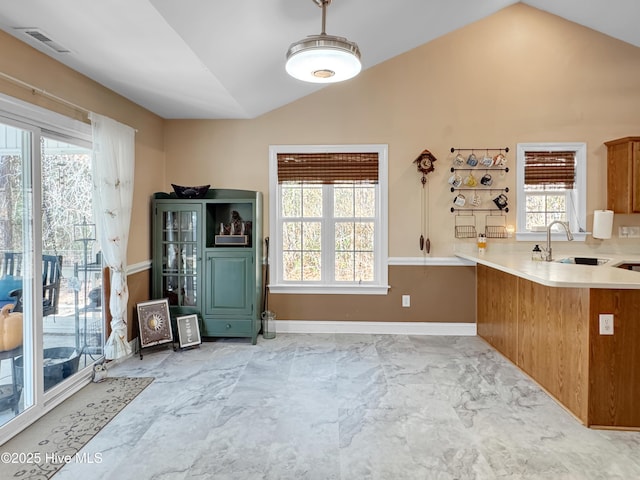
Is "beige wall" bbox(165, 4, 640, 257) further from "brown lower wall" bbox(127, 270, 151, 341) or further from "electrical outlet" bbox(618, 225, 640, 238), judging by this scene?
"brown lower wall" bbox(127, 270, 151, 341)

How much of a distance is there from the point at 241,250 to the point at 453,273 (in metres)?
2.37

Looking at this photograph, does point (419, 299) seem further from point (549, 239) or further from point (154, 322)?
point (154, 322)

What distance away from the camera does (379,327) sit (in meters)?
4.28

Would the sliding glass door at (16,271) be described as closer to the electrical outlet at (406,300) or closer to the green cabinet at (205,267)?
the green cabinet at (205,267)

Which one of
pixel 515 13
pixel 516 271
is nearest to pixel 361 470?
pixel 516 271

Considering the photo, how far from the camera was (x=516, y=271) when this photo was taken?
2736 millimetres

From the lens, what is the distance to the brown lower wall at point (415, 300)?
425 cm

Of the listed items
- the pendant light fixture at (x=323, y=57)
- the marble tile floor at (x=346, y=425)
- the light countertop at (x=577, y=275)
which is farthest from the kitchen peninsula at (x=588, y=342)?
the pendant light fixture at (x=323, y=57)

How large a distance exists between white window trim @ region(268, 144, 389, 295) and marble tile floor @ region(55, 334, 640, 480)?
0.92 metres

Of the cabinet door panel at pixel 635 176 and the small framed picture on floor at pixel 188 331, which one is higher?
the cabinet door panel at pixel 635 176

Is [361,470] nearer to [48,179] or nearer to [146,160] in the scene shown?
[48,179]

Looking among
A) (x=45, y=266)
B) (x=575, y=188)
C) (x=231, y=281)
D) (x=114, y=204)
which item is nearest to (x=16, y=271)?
(x=45, y=266)

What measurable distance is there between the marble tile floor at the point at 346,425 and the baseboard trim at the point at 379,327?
2.24 ft

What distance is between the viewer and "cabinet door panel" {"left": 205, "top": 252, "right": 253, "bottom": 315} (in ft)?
12.8
